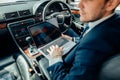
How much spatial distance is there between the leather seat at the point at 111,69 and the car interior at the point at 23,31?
89 cm

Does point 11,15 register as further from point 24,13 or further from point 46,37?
point 46,37

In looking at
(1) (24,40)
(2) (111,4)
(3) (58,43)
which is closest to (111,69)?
(2) (111,4)

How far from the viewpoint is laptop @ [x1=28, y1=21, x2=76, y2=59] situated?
167 cm

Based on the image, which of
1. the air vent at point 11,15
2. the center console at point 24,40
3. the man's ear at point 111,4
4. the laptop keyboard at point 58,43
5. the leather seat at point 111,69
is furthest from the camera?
the air vent at point 11,15

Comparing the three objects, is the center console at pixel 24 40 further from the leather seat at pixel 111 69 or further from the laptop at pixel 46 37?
the leather seat at pixel 111 69

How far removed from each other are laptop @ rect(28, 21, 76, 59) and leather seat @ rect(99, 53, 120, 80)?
70 centimetres

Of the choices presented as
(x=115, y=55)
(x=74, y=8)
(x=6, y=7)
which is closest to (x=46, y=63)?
(x=115, y=55)

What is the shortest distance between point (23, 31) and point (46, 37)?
61 centimetres

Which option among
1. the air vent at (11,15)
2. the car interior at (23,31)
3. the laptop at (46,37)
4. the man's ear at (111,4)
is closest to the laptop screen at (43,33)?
the laptop at (46,37)

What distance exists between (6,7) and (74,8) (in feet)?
3.95

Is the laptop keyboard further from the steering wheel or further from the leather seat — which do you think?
the leather seat

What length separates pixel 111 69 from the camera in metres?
0.87

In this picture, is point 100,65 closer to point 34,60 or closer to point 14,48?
point 34,60

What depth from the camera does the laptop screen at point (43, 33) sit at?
5.61 ft
